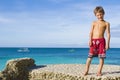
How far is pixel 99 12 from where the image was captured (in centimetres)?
1040

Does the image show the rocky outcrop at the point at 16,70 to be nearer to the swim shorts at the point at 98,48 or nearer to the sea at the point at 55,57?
the swim shorts at the point at 98,48

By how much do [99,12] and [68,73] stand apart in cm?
195

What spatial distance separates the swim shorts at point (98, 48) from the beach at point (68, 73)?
56cm

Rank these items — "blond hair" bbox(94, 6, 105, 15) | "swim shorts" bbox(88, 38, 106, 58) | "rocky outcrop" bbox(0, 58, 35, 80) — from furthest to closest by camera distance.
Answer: "rocky outcrop" bbox(0, 58, 35, 80), "swim shorts" bbox(88, 38, 106, 58), "blond hair" bbox(94, 6, 105, 15)

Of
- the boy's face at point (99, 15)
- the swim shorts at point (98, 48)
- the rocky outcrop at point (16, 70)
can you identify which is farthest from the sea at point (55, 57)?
the boy's face at point (99, 15)

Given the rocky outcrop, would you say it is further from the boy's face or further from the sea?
the sea

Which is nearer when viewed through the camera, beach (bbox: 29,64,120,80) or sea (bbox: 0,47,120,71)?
beach (bbox: 29,64,120,80)

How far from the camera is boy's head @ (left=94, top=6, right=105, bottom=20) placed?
10.4 meters

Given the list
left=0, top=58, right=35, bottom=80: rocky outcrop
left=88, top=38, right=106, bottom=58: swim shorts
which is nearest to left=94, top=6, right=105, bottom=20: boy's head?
left=88, top=38, right=106, bottom=58: swim shorts

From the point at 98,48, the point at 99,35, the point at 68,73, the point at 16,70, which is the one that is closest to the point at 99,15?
the point at 99,35

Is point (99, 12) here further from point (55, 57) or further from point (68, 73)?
point (55, 57)

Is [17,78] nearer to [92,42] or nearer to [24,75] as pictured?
[24,75]

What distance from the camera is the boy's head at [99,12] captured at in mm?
10383

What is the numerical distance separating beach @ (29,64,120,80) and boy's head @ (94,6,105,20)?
5.07 ft
